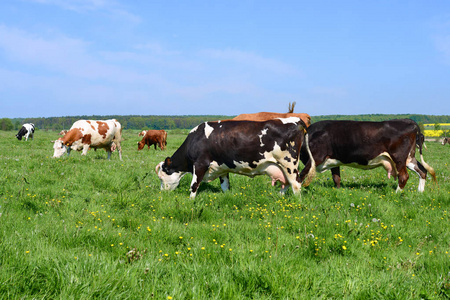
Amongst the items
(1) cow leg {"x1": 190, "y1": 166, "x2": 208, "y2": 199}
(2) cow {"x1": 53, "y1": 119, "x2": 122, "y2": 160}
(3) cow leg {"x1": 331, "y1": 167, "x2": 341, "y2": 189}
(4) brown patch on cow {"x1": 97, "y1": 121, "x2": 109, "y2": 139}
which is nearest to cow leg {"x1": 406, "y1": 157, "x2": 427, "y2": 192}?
(3) cow leg {"x1": 331, "y1": 167, "x2": 341, "y2": 189}

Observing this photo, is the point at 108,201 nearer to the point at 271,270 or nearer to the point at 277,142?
the point at 277,142

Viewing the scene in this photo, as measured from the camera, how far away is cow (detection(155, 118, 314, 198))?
7.66 m

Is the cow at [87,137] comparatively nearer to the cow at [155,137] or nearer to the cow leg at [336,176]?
the cow leg at [336,176]

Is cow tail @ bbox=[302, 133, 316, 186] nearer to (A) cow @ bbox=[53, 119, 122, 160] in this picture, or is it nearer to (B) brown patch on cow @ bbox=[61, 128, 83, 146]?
(A) cow @ bbox=[53, 119, 122, 160]

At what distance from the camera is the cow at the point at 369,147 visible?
866 cm

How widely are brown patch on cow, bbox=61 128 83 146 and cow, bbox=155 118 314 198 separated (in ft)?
32.3

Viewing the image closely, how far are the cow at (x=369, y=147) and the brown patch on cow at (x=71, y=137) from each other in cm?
1159

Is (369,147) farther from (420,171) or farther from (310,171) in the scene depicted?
(310,171)

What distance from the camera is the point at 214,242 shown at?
194 inches

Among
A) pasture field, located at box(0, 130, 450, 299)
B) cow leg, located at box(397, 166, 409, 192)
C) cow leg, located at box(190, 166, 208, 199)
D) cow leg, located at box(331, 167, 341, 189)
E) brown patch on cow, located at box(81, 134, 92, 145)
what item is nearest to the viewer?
pasture field, located at box(0, 130, 450, 299)

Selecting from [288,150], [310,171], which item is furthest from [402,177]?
[288,150]

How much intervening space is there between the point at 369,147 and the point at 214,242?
568cm

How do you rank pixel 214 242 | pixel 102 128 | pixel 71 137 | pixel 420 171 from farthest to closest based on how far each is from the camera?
pixel 102 128 → pixel 71 137 → pixel 420 171 → pixel 214 242

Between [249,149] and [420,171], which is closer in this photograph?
[249,149]
